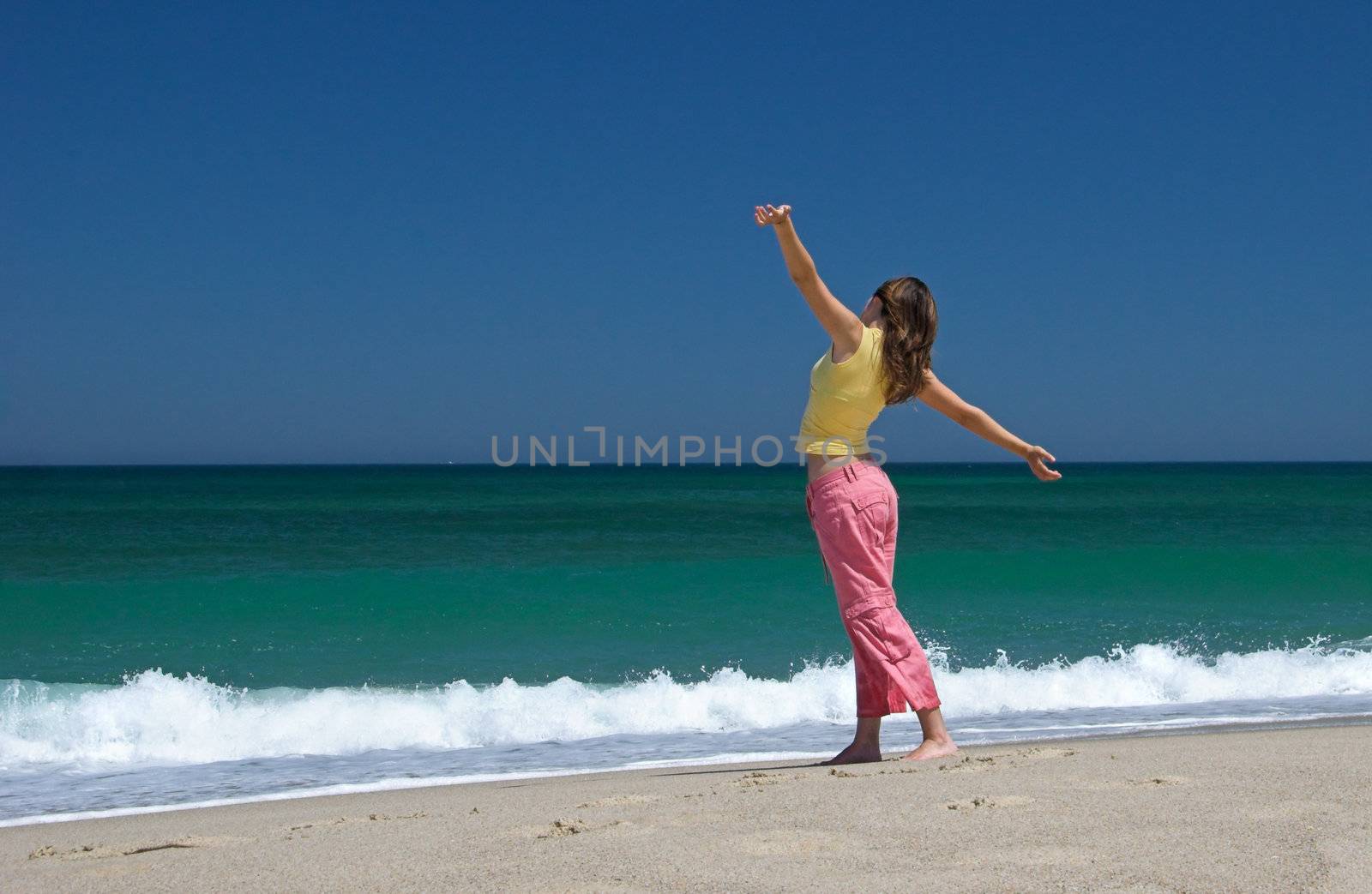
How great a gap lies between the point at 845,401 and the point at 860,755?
4.52 ft

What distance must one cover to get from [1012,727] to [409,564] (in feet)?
43.3

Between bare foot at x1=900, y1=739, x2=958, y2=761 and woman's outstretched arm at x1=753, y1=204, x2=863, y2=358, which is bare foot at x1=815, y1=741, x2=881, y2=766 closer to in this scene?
bare foot at x1=900, y1=739, x2=958, y2=761

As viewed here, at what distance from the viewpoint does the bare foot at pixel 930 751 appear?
13.5ft

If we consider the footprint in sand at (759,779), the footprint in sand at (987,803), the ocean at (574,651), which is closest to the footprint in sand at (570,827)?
the footprint in sand at (759,779)

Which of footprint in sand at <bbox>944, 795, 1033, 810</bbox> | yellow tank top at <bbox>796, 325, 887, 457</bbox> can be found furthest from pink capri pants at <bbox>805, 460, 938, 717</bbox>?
footprint in sand at <bbox>944, 795, 1033, 810</bbox>

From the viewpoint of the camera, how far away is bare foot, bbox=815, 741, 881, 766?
4.18 metres

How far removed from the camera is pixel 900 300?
13.1 ft

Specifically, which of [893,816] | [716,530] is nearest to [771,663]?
[893,816]

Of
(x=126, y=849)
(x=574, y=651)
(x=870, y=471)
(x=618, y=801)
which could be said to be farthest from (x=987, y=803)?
(x=574, y=651)

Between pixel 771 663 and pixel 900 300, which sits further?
pixel 771 663

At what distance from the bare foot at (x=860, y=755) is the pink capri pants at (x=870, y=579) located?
0.18 m

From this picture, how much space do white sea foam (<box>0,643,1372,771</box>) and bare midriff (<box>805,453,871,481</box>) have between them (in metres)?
3.50

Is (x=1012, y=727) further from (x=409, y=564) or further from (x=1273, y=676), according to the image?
(x=409, y=564)

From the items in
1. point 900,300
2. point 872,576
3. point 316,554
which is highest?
point 900,300
